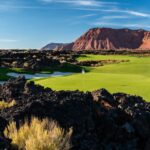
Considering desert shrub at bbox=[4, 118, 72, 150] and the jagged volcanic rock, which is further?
the jagged volcanic rock

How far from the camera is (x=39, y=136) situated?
6785mm

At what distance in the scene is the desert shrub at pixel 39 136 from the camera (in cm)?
672

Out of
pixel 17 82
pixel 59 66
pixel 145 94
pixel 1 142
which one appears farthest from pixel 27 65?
pixel 1 142

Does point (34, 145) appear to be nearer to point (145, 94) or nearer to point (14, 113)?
point (14, 113)

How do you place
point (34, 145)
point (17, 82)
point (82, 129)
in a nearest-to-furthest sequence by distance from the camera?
1. point (34, 145)
2. point (82, 129)
3. point (17, 82)

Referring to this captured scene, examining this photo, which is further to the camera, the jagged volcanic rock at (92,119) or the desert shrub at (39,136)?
the jagged volcanic rock at (92,119)

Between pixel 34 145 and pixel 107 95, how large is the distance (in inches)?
143

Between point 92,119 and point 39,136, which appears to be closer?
point 39,136

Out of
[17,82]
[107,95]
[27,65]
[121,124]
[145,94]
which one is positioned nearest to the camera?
[121,124]

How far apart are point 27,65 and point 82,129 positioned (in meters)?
41.3

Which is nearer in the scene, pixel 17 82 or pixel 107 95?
pixel 107 95

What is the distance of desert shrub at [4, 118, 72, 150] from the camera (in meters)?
6.72

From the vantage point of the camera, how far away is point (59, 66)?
51062mm

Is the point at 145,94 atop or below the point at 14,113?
below
